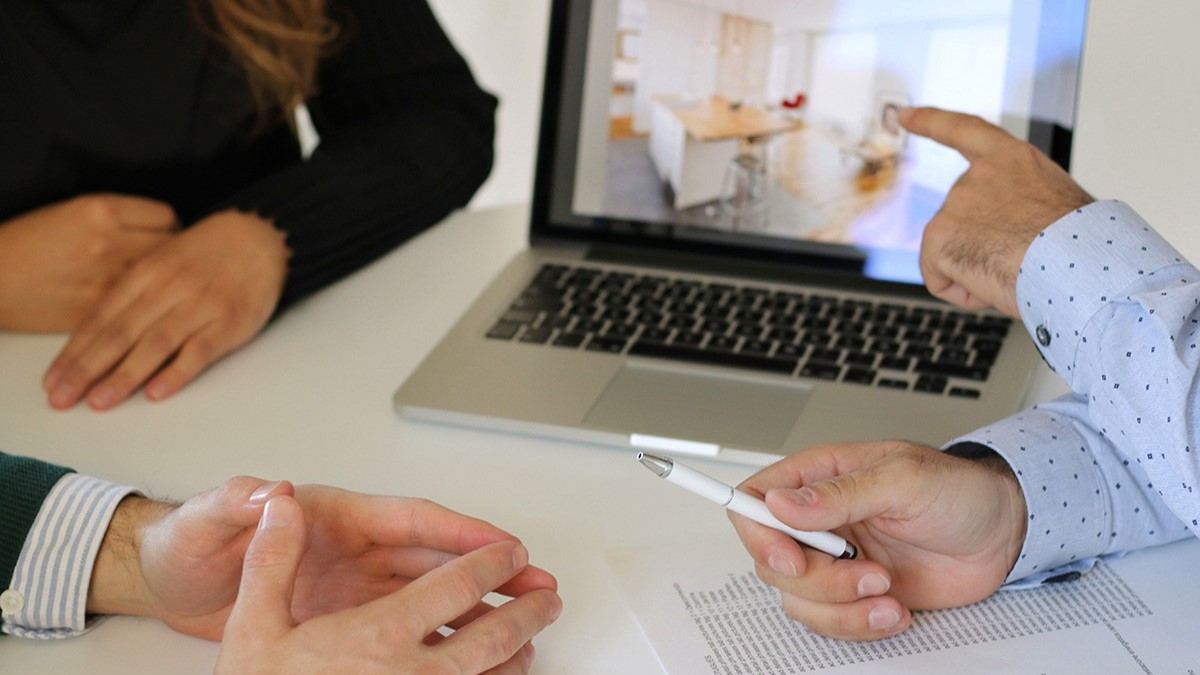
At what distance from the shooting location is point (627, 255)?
1189mm

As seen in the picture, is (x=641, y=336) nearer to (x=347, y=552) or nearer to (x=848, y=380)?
(x=848, y=380)

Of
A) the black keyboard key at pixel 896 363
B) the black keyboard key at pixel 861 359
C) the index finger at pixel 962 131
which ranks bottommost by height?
the black keyboard key at pixel 861 359

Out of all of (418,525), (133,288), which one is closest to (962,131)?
(418,525)

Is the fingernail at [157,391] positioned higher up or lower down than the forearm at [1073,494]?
lower down

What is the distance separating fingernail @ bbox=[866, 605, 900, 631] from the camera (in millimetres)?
672

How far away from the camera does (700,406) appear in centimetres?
94

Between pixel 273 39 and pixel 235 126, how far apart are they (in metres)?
0.11

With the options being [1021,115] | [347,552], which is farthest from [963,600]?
[1021,115]

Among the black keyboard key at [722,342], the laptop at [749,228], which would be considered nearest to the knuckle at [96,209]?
the laptop at [749,228]

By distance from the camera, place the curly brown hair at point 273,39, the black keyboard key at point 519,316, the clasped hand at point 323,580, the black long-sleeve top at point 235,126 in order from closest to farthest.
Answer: the clasped hand at point 323,580, the black keyboard key at point 519,316, the black long-sleeve top at point 235,126, the curly brown hair at point 273,39

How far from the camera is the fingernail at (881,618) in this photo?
67 cm

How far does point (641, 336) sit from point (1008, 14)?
0.42m

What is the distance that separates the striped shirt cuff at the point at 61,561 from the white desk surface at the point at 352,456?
0.01m

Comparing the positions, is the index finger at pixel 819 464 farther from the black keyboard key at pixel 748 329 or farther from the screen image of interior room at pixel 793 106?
the screen image of interior room at pixel 793 106
